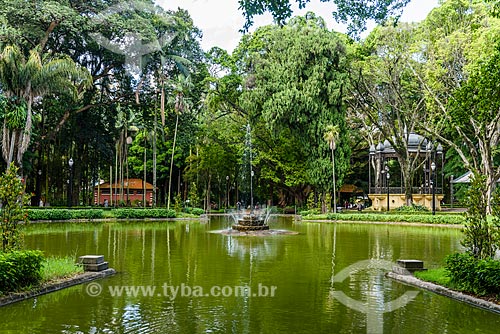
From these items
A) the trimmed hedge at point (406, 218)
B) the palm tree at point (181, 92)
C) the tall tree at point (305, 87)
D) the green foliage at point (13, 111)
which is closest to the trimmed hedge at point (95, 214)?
the green foliage at point (13, 111)

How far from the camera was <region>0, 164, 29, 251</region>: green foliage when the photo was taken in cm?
946

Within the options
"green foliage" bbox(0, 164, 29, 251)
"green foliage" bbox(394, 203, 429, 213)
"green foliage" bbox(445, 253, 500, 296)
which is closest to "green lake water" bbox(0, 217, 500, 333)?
"green foliage" bbox(445, 253, 500, 296)

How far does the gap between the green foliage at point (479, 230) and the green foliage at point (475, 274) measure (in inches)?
10.0

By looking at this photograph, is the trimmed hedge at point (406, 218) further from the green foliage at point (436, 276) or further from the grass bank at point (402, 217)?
the green foliage at point (436, 276)

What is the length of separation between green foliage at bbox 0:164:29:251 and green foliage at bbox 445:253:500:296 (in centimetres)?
850

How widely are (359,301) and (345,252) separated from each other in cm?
745

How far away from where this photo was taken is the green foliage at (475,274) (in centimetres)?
865

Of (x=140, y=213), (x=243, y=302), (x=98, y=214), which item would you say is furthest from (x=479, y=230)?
(x=140, y=213)

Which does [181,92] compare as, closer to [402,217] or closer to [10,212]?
[402,217]

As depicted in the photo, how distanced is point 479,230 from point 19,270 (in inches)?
342

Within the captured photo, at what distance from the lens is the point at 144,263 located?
13.1 metres

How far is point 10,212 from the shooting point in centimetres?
964

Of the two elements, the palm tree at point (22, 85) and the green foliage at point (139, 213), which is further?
the green foliage at point (139, 213)

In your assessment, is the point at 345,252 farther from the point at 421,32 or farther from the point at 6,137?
the point at 6,137
